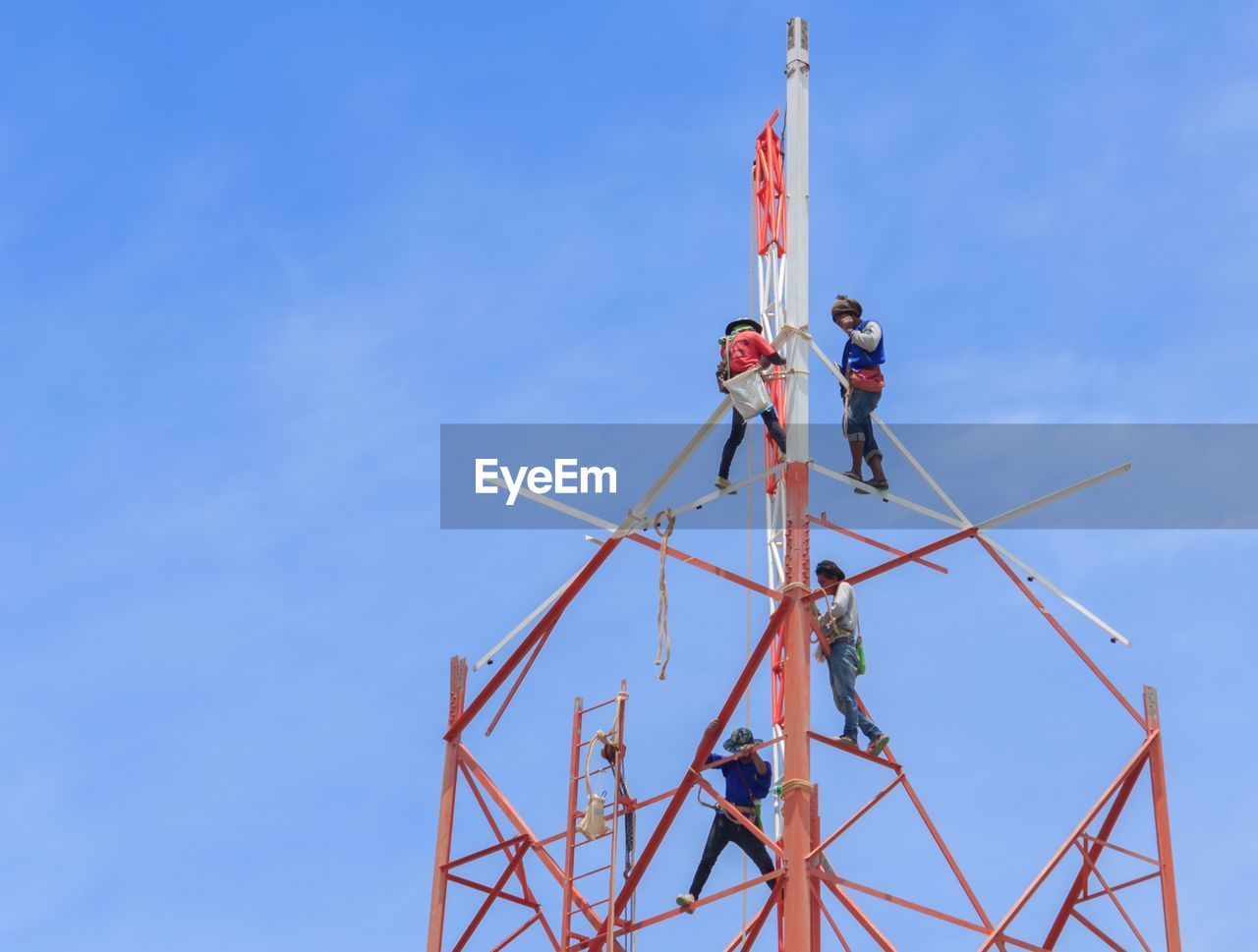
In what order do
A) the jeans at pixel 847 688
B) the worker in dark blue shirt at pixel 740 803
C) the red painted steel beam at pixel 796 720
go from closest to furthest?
the red painted steel beam at pixel 796 720
the jeans at pixel 847 688
the worker in dark blue shirt at pixel 740 803

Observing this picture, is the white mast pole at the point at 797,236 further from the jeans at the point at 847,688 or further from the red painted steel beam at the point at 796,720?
the jeans at the point at 847,688

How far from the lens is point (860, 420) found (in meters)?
39.8

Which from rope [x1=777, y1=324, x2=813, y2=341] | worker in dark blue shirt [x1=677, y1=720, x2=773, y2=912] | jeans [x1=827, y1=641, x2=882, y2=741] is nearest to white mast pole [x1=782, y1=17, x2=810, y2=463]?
rope [x1=777, y1=324, x2=813, y2=341]

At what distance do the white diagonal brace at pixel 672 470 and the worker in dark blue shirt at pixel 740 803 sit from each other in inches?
126

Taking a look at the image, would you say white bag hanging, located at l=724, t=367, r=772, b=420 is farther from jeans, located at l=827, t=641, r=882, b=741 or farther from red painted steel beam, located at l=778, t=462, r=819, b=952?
A: jeans, located at l=827, t=641, r=882, b=741

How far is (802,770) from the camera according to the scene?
37469mm

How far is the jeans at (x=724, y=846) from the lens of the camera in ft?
130

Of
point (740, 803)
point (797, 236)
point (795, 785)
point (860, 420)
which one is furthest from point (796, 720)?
point (797, 236)

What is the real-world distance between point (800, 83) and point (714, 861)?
1123 centimetres

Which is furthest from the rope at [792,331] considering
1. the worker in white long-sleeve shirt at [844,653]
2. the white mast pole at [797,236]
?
the worker in white long-sleeve shirt at [844,653]

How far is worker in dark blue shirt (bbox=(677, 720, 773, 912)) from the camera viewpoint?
39.5 metres

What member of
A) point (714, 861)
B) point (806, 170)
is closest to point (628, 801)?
point (714, 861)

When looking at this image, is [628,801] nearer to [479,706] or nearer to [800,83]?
[479,706]

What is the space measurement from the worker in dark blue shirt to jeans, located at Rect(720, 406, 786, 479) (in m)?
3.68
